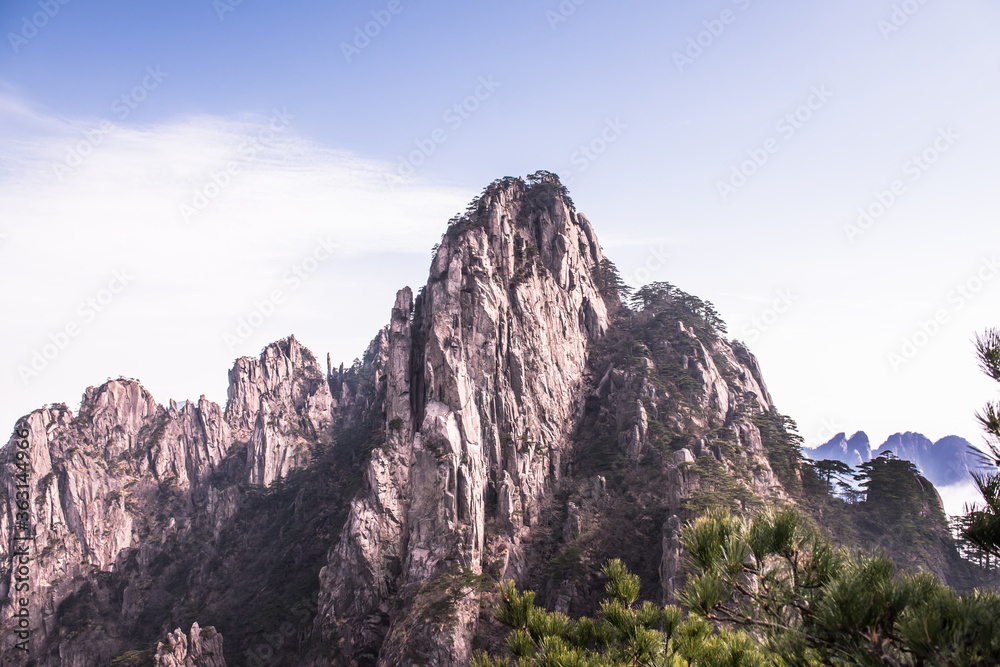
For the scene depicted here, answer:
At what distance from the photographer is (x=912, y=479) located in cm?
5006

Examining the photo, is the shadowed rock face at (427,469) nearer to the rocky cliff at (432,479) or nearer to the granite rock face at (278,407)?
the rocky cliff at (432,479)

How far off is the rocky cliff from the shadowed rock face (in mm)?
261

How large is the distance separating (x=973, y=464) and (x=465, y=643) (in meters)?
43.3

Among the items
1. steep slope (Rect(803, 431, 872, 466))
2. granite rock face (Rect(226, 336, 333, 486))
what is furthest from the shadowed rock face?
steep slope (Rect(803, 431, 872, 466))

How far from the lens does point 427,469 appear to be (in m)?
50.1

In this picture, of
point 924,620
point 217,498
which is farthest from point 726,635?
point 217,498

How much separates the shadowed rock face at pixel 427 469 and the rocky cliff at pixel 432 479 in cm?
26

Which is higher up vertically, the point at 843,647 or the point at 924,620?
the point at 924,620

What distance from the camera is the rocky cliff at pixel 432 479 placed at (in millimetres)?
46750

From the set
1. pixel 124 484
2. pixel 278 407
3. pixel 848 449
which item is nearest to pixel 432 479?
→ pixel 278 407

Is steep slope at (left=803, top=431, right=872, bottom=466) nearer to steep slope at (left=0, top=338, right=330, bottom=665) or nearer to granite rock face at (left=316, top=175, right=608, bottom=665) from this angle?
granite rock face at (left=316, top=175, right=608, bottom=665)

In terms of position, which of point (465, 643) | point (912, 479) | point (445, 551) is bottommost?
point (465, 643)

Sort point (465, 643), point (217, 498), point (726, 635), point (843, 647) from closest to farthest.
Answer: point (843, 647) < point (726, 635) < point (465, 643) < point (217, 498)

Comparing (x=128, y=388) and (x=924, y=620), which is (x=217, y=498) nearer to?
(x=128, y=388)
